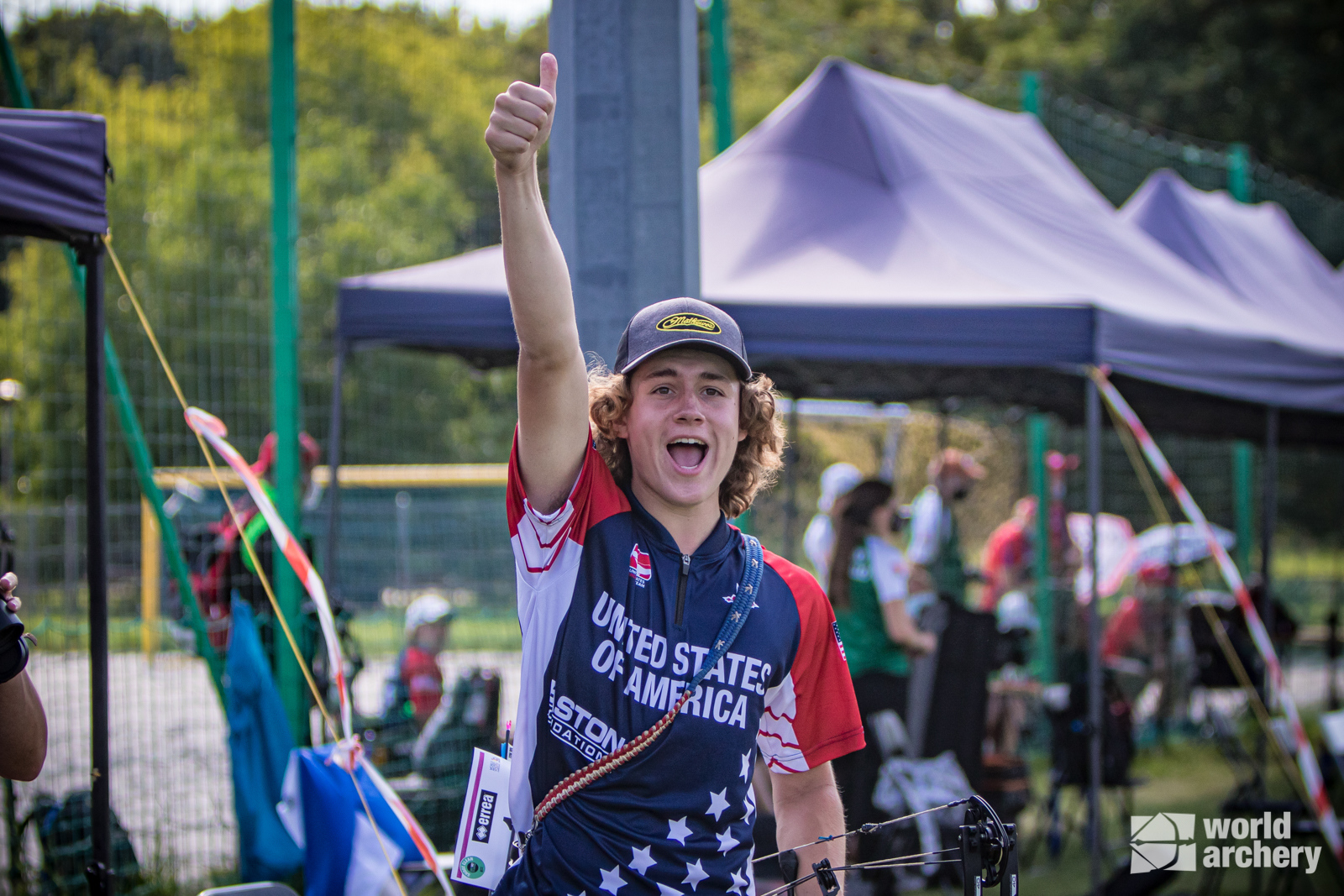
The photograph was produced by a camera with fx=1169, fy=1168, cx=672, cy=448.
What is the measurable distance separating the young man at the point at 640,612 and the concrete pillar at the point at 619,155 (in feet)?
2.62

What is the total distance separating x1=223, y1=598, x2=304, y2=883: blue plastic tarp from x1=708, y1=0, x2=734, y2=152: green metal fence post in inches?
184

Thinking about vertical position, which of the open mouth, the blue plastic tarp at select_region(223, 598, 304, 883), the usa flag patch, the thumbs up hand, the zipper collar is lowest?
the blue plastic tarp at select_region(223, 598, 304, 883)

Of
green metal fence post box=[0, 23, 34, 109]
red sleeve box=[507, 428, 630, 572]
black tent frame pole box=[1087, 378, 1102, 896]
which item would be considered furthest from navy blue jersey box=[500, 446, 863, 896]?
green metal fence post box=[0, 23, 34, 109]

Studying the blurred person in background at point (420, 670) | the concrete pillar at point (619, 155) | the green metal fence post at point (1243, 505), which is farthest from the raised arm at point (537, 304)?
the green metal fence post at point (1243, 505)

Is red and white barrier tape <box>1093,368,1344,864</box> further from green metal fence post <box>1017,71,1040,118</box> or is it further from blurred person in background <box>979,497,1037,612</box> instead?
green metal fence post <box>1017,71,1040,118</box>

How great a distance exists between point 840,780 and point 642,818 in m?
3.57

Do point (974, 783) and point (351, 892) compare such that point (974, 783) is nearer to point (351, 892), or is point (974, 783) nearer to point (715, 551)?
point (351, 892)

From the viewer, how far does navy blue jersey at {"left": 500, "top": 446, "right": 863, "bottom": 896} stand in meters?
1.74

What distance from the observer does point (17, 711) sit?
208 cm

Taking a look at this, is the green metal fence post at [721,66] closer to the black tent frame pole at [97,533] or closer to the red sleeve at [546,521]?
the black tent frame pole at [97,533]

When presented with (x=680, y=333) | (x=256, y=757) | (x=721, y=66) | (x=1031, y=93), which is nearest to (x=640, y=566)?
(x=680, y=333)

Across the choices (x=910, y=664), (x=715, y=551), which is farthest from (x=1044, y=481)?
(x=715, y=551)

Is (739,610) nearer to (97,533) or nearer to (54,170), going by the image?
(97,533)

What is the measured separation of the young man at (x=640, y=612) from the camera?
1.70 metres
